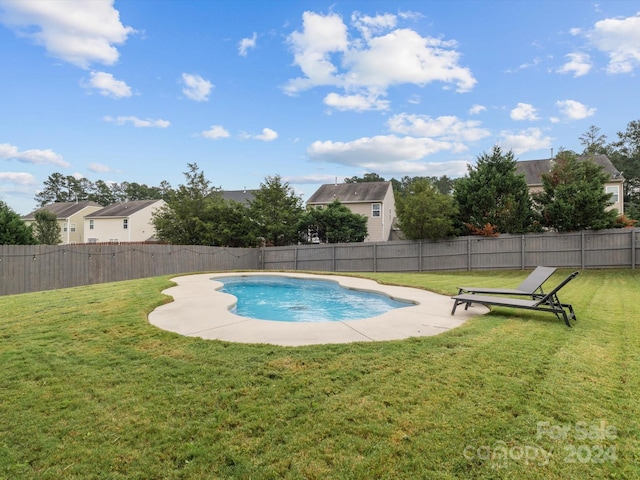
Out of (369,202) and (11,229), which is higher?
(369,202)

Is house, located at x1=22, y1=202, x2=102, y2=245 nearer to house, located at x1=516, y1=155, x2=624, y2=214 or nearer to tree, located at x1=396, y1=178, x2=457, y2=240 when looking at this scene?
tree, located at x1=396, y1=178, x2=457, y2=240

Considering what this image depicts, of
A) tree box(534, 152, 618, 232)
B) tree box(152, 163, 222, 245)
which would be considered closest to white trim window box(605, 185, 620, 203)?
tree box(534, 152, 618, 232)

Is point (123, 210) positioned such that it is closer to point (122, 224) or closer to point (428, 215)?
point (122, 224)

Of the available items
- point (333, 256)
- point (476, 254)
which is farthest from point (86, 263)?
point (476, 254)

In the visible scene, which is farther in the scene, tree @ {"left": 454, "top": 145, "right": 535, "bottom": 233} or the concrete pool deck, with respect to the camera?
tree @ {"left": 454, "top": 145, "right": 535, "bottom": 233}

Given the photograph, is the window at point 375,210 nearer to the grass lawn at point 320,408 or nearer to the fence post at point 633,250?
the fence post at point 633,250

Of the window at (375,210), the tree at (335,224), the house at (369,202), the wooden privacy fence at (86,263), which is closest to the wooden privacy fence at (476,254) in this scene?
the tree at (335,224)

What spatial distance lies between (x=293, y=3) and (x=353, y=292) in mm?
10980

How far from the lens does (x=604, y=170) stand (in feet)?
82.4

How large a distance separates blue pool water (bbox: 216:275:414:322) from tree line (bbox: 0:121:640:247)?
8.11m

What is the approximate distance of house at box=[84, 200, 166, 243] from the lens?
33812mm

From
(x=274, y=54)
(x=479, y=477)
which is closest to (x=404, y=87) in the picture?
(x=274, y=54)

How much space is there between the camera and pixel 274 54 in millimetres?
15773

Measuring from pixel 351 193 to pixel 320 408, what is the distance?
90.4ft
